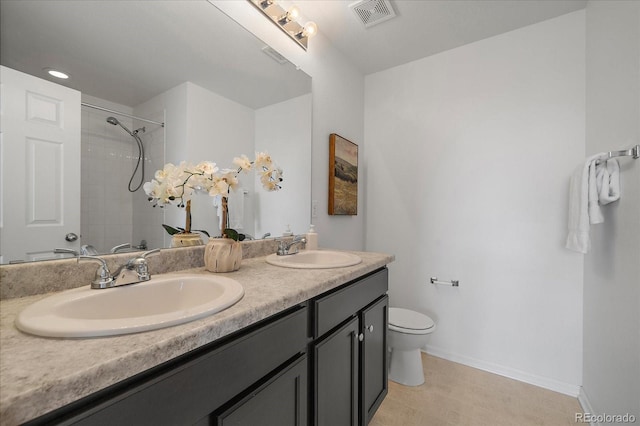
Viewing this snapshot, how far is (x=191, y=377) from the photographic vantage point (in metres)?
0.54

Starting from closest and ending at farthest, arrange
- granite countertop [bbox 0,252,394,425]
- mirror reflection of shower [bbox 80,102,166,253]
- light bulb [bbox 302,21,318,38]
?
granite countertop [bbox 0,252,394,425]
mirror reflection of shower [bbox 80,102,166,253]
light bulb [bbox 302,21,318,38]

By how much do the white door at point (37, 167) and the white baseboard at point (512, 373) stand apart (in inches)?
95.0

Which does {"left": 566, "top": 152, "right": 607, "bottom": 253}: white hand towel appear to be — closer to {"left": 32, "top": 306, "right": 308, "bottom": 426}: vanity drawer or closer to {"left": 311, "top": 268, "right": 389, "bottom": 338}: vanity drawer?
{"left": 311, "top": 268, "right": 389, "bottom": 338}: vanity drawer

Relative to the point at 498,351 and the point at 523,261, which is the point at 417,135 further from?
the point at 498,351

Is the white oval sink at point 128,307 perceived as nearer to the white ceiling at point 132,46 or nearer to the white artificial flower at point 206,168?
the white artificial flower at point 206,168

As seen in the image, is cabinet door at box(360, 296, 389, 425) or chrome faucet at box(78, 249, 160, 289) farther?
cabinet door at box(360, 296, 389, 425)

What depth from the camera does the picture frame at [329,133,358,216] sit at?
2.03 m

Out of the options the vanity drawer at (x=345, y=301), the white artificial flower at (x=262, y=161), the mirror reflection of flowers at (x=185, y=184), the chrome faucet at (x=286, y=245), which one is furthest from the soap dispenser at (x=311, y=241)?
the mirror reflection of flowers at (x=185, y=184)

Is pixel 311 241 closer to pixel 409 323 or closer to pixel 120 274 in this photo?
pixel 409 323

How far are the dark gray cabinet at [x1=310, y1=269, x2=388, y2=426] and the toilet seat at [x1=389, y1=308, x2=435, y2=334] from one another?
0.32m

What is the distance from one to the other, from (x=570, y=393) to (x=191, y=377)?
2.35 meters

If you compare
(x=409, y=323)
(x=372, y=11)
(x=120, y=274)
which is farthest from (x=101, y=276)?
(x=372, y=11)

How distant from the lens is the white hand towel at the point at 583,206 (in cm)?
140

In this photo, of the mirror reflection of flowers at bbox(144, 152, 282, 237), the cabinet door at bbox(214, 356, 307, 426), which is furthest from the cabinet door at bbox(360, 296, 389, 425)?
the mirror reflection of flowers at bbox(144, 152, 282, 237)
